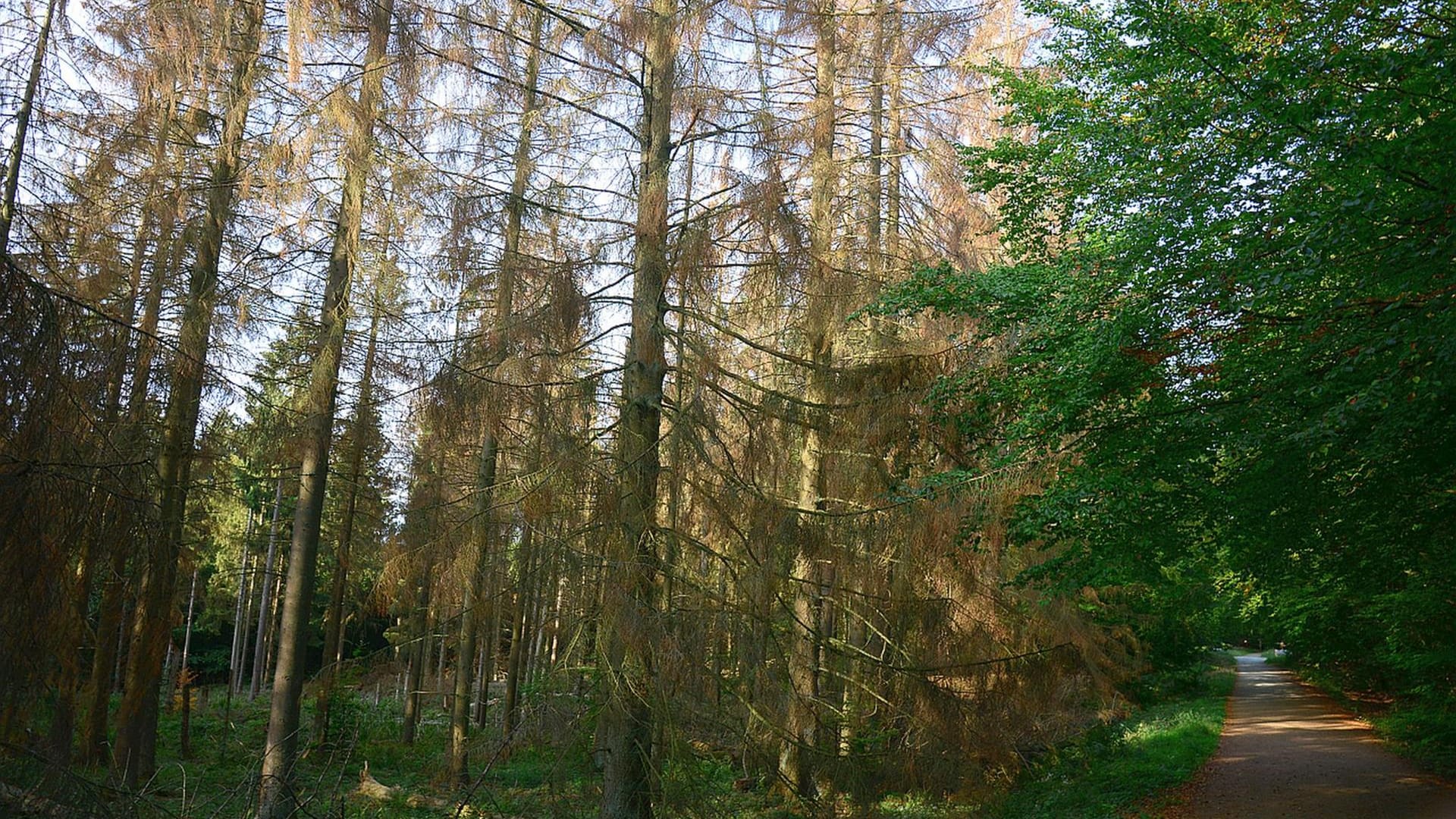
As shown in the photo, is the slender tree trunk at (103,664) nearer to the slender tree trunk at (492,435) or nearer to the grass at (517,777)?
the grass at (517,777)

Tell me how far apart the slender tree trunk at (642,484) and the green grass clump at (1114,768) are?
16.0ft

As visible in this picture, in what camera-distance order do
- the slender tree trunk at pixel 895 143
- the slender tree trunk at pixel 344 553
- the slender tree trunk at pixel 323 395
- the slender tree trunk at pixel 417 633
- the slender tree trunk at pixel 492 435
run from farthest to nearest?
the slender tree trunk at pixel 417 633
the slender tree trunk at pixel 895 143
the slender tree trunk at pixel 344 553
the slender tree trunk at pixel 323 395
the slender tree trunk at pixel 492 435

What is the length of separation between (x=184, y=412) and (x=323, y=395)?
180 cm

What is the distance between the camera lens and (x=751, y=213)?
8.88 meters

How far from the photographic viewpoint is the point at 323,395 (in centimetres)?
993

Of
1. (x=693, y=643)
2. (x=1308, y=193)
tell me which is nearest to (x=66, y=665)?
(x=693, y=643)

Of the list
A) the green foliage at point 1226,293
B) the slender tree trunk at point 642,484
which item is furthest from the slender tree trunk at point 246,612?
the green foliage at point 1226,293

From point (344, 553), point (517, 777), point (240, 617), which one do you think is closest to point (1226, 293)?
point (517, 777)

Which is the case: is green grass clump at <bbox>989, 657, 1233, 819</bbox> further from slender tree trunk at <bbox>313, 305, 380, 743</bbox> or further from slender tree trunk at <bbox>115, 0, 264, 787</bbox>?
slender tree trunk at <bbox>115, 0, 264, 787</bbox>

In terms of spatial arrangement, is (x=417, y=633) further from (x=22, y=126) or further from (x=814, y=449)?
(x=22, y=126)

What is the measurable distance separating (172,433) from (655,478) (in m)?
6.12

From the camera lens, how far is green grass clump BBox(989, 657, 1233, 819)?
1279cm

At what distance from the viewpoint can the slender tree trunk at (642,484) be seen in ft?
24.7

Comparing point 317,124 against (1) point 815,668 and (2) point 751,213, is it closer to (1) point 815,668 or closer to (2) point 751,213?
(2) point 751,213
